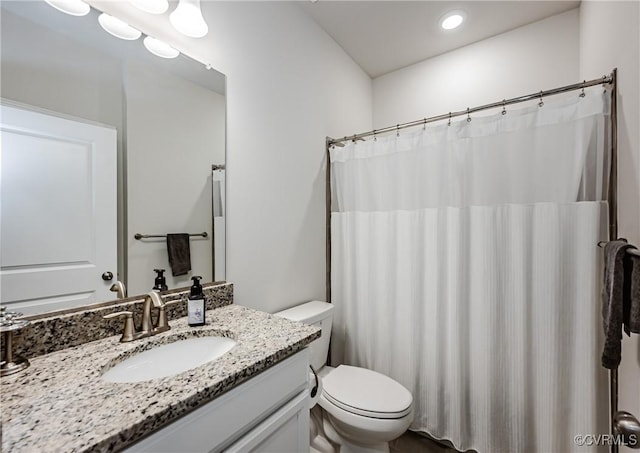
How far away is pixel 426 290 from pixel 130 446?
4.79 feet

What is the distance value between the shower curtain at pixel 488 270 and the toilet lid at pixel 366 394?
0.95 feet

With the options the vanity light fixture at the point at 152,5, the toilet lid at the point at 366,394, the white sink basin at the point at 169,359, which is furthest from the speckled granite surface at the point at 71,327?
the vanity light fixture at the point at 152,5

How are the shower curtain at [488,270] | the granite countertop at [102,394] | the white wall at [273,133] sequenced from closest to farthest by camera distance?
the granite countertop at [102,394], the shower curtain at [488,270], the white wall at [273,133]

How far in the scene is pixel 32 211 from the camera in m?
0.80

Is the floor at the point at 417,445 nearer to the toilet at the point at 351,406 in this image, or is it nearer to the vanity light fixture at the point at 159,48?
the toilet at the point at 351,406

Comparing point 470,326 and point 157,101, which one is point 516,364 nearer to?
point 470,326

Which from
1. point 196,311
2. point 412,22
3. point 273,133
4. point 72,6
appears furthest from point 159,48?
point 412,22

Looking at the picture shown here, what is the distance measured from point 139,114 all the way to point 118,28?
29 centimetres

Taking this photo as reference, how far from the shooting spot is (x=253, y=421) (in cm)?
77

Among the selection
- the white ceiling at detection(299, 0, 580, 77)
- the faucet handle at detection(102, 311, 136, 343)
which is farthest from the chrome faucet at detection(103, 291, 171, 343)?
the white ceiling at detection(299, 0, 580, 77)

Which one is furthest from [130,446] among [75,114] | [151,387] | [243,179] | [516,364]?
[516,364]

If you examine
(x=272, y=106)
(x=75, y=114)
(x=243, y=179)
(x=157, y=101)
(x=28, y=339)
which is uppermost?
(x=272, y=106)

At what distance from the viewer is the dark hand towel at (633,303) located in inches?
28.8

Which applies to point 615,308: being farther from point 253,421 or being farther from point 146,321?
point 146,321
